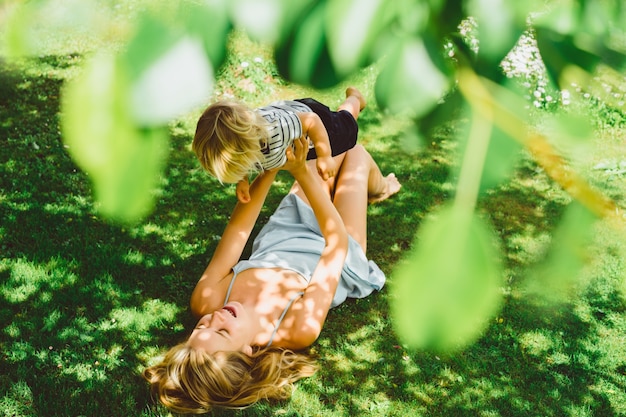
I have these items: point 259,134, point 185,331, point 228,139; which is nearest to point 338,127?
point 185,331

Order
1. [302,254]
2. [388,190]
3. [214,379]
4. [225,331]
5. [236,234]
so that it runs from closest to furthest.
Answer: [214,379] → [225,331] → [236,234] → [302,254] → [388,190]

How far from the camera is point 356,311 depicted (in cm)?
388

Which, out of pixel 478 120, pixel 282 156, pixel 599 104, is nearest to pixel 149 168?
pixel 478 120

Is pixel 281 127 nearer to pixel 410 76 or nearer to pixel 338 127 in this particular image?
pixel 338 127

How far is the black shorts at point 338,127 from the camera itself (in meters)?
3.54

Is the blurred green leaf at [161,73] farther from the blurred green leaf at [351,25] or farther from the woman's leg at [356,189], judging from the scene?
the woman's leg at [356,189]

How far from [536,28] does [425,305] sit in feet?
0.82

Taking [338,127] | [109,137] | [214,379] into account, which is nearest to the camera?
[109,137]

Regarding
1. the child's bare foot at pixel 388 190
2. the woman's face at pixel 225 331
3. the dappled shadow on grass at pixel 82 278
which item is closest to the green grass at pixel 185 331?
the dappled shadow on grass at pixel 82 278

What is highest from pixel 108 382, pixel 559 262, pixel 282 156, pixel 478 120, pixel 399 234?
pixel 478 120

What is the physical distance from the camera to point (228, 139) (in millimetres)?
1405

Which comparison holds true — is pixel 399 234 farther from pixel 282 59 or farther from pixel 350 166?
pixel 282 59

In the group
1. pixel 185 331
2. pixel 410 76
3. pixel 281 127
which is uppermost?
pixel 410 76

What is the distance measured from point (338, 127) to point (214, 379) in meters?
1.71
